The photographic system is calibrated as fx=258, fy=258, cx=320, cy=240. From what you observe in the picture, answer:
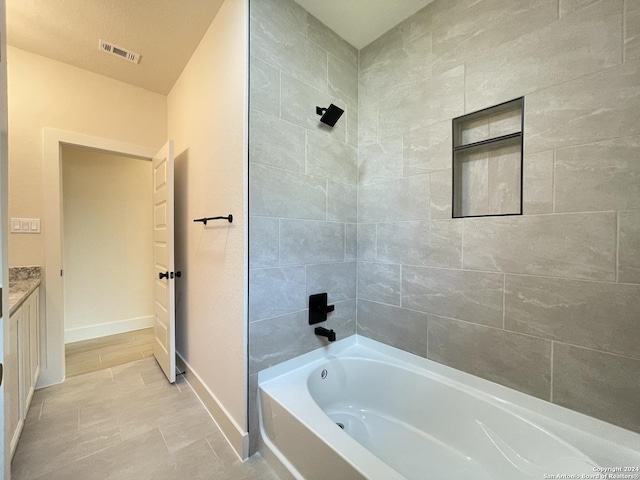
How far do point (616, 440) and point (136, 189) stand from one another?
15.3 ft

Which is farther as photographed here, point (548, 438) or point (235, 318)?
point (235, 318)

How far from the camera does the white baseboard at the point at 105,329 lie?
302 centimetres

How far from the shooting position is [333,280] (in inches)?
73.0

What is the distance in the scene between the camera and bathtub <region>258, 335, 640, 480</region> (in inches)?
41.3

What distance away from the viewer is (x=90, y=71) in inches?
90.7

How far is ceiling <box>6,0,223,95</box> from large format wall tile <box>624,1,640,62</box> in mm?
2073

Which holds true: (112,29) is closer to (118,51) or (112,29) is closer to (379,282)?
(118,51)

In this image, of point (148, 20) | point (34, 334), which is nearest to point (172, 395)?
point (34, 334)

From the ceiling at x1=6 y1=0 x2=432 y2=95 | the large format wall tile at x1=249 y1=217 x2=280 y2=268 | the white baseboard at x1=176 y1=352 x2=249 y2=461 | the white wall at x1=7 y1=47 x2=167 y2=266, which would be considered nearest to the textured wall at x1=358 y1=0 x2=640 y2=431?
the ceiling at x1=6 y1=0 x2=432 y2=95

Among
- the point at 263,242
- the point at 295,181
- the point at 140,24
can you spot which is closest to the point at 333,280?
the point at 263,242

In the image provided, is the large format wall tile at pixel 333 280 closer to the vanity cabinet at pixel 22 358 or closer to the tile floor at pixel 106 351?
the vanity cabinet at pixel 22 358

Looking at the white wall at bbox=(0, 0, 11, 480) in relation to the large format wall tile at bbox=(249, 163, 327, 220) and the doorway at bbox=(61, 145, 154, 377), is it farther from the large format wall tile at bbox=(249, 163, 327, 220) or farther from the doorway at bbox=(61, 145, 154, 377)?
the doorway at bbox=(61, 145, 154, 377)

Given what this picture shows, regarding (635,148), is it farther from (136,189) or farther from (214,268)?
(136,189)

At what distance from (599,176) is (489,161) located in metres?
0.48
